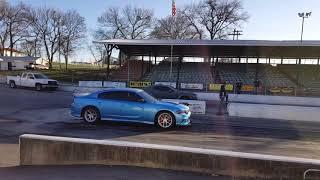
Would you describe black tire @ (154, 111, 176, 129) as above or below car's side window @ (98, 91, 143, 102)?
below

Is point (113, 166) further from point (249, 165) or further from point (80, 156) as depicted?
point (249, 165)

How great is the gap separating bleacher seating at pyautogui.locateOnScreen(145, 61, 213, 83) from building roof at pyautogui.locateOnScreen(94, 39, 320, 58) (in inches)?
57.7

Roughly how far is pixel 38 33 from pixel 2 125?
79.4m

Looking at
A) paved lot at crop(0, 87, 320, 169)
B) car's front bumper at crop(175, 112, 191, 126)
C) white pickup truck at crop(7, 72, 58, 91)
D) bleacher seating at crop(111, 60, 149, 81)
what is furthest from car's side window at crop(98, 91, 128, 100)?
bleacher seating at crop(111, 60, 149, 81)

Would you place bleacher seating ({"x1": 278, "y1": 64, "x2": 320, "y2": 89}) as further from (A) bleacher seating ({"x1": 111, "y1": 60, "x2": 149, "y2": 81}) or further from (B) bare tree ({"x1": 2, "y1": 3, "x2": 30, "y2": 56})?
(B) bare tree ({"x1": 2, "y1": 3, "x2": 30, "y2": 56})

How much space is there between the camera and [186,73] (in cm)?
5384

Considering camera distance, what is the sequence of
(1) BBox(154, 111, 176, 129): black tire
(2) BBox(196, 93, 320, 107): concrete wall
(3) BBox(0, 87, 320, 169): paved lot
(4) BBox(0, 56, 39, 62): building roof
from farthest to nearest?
(4) BBox(0, 56, 39, 62): building roof → (2) BBox(196, 93, 320, 107): concrete wall → (1) BBox(154, 111, 176, 129): black tire → (3) BBox(0, 87, 320, 169): paved lot

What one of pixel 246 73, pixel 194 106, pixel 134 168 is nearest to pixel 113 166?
pixel 134 168

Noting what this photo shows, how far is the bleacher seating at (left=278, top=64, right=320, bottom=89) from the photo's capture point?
52000 mm

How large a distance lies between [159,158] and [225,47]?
40.4 metres

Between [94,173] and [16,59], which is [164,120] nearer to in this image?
[94,173]

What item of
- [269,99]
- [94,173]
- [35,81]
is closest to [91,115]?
[94,173]

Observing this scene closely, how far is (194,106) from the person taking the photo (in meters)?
21.5

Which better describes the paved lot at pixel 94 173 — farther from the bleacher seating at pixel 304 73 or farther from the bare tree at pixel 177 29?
the bare tree at pixel 177 29
